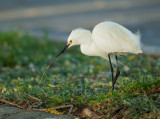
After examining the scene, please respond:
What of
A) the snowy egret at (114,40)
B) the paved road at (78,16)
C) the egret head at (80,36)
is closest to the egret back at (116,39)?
the snowy egret at (114,40)

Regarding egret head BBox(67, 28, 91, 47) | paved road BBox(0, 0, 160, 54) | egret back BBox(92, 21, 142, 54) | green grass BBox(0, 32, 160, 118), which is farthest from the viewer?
paved road BBox(0, 0, 160, 54)

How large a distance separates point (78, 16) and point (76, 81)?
7204 millimetres

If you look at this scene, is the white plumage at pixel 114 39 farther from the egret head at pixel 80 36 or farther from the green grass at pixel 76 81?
the green grass at pixel 76 81

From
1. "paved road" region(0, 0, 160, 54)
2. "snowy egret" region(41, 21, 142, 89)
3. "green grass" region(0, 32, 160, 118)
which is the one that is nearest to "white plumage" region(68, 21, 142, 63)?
"snowy egret" region(41, 21, 142, 89)

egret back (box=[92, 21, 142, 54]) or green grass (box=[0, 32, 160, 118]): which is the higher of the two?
egret back (box=[92, 21, 142, 54])

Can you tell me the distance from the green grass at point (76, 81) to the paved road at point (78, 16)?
1200 millimetres

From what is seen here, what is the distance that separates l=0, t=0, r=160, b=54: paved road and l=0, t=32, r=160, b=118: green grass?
1.20 m

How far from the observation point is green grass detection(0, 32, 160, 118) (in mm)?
3080

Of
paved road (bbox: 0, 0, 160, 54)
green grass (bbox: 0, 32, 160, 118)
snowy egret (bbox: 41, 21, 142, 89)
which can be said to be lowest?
green grass (bbox: 0, 32, 160, 118)

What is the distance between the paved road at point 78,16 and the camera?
955 centimetres

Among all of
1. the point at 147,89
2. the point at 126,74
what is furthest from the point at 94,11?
the point at 147,89

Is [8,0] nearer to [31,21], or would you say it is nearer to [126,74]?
[31,21]

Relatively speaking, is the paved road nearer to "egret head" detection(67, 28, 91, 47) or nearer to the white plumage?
"egret head" detection(67, 28, 91, 47)

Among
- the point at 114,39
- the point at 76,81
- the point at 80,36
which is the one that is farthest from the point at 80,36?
the point at 76,81
